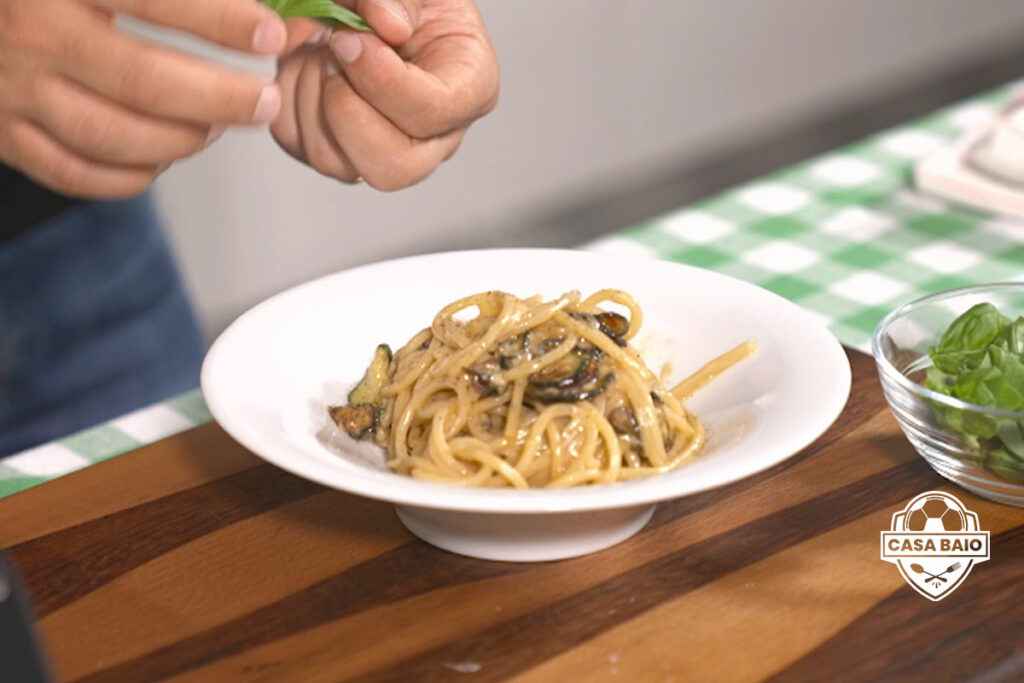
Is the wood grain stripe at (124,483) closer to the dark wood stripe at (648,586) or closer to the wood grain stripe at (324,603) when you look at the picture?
the wood grain stripe at (324,603)

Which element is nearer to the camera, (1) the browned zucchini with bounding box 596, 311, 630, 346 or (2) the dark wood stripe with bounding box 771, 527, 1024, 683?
(2) the dark wood stripe with bounding box 771, 527, 1024, 683

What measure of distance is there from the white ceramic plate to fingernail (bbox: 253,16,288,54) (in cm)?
29

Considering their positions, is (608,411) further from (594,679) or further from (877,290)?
(877,290)

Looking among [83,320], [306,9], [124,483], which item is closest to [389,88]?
[306,9]

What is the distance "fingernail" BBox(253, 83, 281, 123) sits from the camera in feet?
3.84

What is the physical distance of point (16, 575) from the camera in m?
1.19

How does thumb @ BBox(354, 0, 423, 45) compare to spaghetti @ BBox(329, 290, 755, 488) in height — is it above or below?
above

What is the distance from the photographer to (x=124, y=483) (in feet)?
4.42

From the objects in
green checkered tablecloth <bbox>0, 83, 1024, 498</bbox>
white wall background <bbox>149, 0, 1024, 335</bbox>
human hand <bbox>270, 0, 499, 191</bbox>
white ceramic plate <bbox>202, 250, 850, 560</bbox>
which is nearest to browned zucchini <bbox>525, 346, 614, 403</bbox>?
white ceramic plate <bbox>202, 250, 850, 560</bbox>

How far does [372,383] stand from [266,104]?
0.97 ft

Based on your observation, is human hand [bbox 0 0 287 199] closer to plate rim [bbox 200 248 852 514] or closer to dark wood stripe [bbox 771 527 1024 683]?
plate rim [bbox 200 248 852 514]

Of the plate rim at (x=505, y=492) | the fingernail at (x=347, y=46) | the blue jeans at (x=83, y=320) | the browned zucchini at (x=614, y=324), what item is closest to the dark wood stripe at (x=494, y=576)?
the plate rim at (x=505, y=492)

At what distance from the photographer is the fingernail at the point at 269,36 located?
3.69 feet

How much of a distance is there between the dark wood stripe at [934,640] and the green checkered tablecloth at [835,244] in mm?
539
